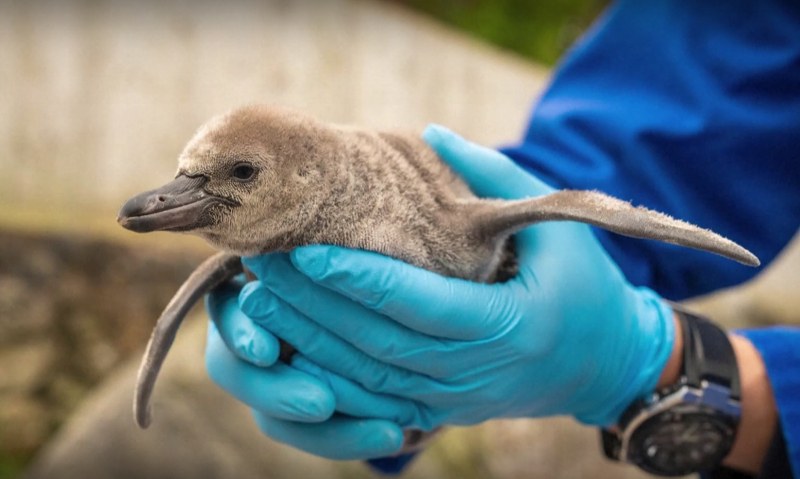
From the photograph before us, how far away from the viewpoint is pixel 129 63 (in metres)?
3.98

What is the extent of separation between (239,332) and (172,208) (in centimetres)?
31

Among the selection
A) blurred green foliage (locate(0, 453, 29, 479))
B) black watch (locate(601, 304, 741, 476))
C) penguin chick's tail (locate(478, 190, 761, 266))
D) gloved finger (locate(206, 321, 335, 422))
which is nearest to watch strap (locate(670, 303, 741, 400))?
black watch (locate(601, 304, 741, 476))

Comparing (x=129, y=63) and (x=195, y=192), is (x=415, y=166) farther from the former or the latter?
(x=129, y=63)

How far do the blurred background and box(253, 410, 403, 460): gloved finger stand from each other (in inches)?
43.0

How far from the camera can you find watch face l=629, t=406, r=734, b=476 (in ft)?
4.94

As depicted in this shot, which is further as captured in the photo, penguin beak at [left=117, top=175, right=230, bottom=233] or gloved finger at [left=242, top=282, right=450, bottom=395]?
gloved finger at [left=242, top=282, right=450, bottom=395]

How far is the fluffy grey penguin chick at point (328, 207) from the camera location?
1.12 m

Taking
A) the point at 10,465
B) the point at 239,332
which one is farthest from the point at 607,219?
the point at 10,465

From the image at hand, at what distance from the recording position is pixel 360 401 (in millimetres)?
1386

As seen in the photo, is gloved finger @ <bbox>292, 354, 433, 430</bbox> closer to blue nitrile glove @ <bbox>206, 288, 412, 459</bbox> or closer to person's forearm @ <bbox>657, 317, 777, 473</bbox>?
blue nitrile glove @ <bbox>206, 288, 412, 459</bbox>

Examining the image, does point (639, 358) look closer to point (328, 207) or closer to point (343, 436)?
point (343, 436)

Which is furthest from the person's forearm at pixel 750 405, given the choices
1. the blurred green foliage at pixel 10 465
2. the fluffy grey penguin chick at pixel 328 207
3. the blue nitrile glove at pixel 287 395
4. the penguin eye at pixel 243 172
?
the blurred green foliage at pixel 10 465

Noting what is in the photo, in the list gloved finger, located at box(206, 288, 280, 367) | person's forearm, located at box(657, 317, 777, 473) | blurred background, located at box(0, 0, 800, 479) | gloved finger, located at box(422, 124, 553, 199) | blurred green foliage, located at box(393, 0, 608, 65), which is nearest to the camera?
gloved finger, located at box(206, 288, 280, 367)

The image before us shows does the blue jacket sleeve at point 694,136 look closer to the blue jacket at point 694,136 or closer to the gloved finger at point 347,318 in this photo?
the blue jacket at point 694,136
